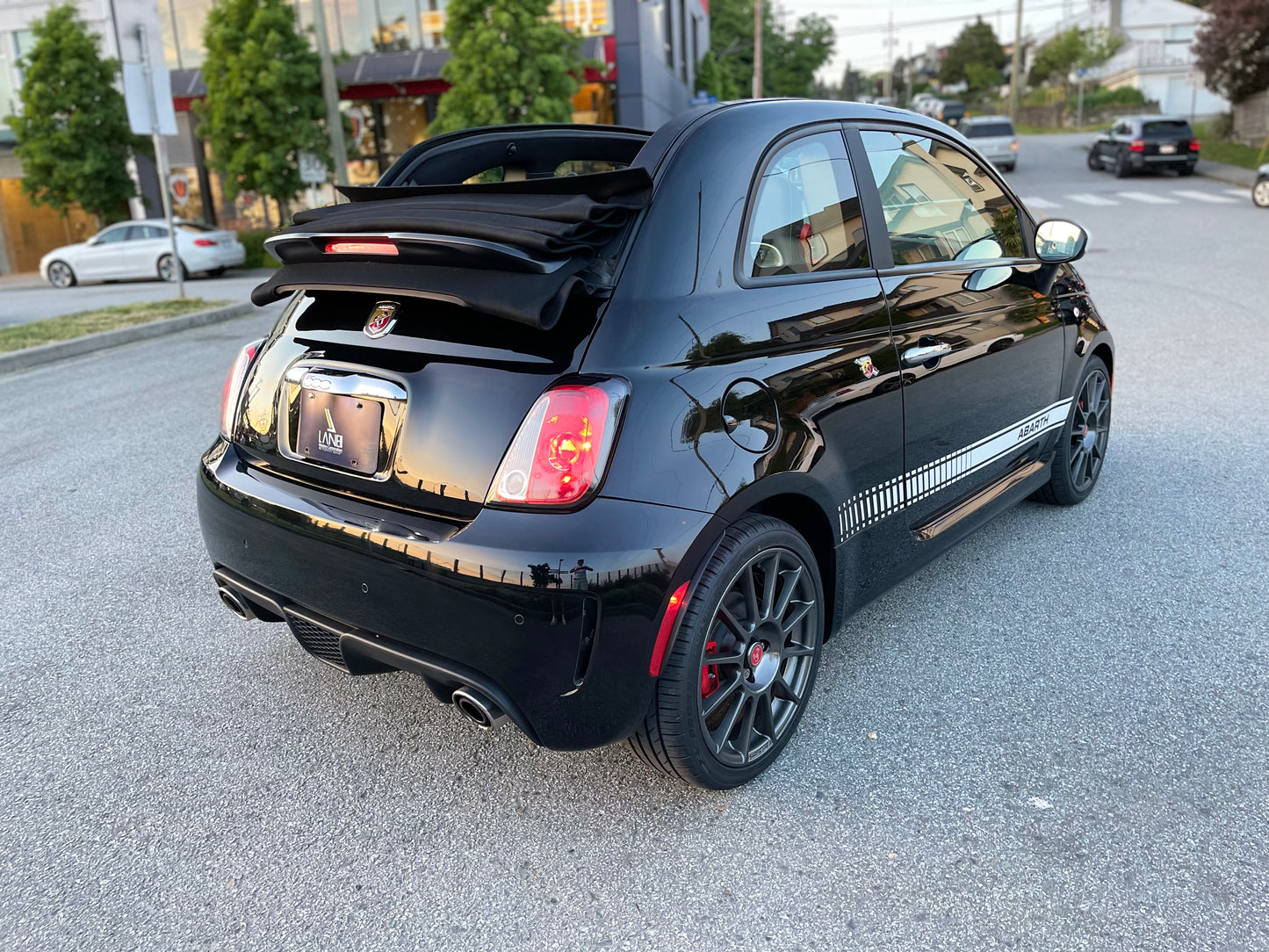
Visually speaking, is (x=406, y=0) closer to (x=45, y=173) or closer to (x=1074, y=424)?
(x=45, y=173)

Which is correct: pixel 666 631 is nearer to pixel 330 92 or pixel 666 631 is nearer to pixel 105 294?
pixel 105 294

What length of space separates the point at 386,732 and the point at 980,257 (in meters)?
2.67

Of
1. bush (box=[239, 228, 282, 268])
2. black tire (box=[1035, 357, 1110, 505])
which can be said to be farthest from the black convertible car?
bush (box=[239, 228, 282, 268])

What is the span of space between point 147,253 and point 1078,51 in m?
72.6

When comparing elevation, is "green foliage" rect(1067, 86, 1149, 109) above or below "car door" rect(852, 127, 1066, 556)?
above

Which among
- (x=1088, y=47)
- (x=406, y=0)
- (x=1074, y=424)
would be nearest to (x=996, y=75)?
(x=1088, y=47)

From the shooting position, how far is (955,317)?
3.34 metres

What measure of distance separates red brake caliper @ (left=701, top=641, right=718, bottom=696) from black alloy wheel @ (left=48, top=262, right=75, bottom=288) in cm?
2312

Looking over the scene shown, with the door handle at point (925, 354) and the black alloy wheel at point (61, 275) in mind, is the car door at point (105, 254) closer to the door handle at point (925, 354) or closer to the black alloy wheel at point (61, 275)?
the black alloy wheel at point (61, 275)

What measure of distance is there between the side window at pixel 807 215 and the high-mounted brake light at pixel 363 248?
3.11 feet

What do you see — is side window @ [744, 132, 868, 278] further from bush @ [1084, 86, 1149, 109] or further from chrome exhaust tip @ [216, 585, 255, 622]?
bush @ [1084, 86, 1149, 109]

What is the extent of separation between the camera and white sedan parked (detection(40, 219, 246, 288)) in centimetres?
1998

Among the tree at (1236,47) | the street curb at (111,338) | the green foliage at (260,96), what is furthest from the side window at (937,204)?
the tree at (1236,47)

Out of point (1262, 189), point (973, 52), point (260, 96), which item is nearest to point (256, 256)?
point (260, 96)
